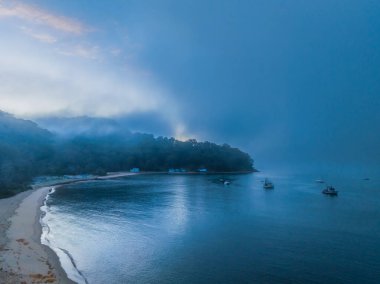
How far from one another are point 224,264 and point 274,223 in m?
20.7

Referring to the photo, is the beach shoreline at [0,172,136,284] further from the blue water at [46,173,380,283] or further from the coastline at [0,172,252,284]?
the blue water at [46,173,380,283]

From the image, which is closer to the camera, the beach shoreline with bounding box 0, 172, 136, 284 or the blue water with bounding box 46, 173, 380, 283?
the beach shoreline with bounding box 0, 172, 136, 284

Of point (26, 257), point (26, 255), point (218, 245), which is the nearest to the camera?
point (26, 257)

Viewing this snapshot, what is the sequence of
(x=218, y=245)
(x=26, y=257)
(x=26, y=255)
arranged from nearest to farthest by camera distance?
1. (x=26, y=257)
2. (x=26, y=255)
3. (x=218, y=245)

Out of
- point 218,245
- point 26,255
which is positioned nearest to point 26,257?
point 26,255

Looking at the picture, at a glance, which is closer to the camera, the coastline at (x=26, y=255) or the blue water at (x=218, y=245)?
the coastline at (x=26, y=255)

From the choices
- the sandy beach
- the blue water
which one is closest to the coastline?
the sandy beach

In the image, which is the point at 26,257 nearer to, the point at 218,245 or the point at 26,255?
the point at 26,255

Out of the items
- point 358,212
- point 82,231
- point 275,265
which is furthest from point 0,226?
point 358,212

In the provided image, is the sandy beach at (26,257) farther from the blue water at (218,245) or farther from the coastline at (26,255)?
the blue water at (218,245)

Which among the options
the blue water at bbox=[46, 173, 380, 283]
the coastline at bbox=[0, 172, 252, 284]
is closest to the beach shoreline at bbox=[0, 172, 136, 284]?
the coastline at bbox=[0, 172, 252, 284]

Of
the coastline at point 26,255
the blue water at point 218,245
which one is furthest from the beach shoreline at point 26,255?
the blue water at point 218,245

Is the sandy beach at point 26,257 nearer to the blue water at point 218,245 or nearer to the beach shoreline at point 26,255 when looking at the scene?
the beach shoreline at point 26,255

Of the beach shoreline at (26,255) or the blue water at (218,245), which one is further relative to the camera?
the blue water at (218,245)
